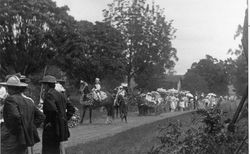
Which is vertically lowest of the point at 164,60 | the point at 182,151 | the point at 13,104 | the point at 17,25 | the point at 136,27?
A: the point at 182,151

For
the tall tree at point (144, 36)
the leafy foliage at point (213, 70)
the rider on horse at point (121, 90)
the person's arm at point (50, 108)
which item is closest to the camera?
the leafy foliage at point (213, 70)

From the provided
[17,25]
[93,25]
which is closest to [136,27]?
[17,25]

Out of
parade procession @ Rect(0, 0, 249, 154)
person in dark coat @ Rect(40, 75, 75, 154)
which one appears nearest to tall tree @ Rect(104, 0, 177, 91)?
parade procession @ Rect(0, 0, 249, 154)

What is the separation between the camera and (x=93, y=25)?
3625 centimetres

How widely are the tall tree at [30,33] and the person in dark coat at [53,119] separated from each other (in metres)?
22.1

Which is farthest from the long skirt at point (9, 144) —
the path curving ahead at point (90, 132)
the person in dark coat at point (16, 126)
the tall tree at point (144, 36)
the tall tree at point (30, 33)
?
the tall tree at point (30, 33)

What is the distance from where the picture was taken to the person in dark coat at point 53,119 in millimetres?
6836

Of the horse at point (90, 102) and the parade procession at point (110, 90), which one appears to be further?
the horse at point (90, 102)

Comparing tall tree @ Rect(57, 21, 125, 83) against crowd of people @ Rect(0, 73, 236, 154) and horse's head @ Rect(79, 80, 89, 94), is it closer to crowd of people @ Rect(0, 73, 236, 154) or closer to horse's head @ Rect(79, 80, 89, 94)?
horse's head @ Rect(79, 80, 89, 94)

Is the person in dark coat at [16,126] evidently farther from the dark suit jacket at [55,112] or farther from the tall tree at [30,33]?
the tall tree at [30,33]

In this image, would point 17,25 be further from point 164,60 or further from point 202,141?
point 202,141

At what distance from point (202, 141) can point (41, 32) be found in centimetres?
2651

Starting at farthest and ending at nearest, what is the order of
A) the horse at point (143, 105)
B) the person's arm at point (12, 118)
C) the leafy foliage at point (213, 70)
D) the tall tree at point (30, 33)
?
the tall tree at point (30, 33), the horse at point (143, 105), the leafy foliage at point (213, 70), the person's arm at point (12, 118)

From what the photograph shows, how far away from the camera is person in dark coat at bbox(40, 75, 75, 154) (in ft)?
22.4
